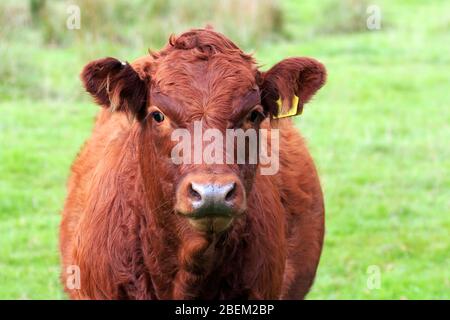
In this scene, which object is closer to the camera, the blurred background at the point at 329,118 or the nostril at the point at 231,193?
the nostril at the point at 231,193

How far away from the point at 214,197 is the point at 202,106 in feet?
2.12

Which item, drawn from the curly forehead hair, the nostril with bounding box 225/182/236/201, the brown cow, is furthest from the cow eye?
the nostril with bounding box 225/182/236/201

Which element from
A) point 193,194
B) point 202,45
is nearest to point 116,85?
point 202,45

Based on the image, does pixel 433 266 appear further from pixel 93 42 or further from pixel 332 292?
pixel 93 42

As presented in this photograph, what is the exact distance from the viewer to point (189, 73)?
5848mm

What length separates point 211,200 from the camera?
17.3ft

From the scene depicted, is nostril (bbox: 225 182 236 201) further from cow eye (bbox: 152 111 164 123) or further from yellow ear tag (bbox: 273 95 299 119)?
yellow ear tag (bbox: 273 95 299 119)

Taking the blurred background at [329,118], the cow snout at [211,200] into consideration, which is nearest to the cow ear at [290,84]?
the cow snout at [211,200]

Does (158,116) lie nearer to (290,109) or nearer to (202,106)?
(202,106)

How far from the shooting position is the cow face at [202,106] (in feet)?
17.8

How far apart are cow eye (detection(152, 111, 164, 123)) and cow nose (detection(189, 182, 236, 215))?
627mm

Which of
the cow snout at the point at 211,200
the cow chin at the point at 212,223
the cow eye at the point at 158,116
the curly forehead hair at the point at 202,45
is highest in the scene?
the curly forehead hair at the point at 202,45

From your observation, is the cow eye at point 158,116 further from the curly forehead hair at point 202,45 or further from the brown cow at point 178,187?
the curly forehead hair at point 202,45
